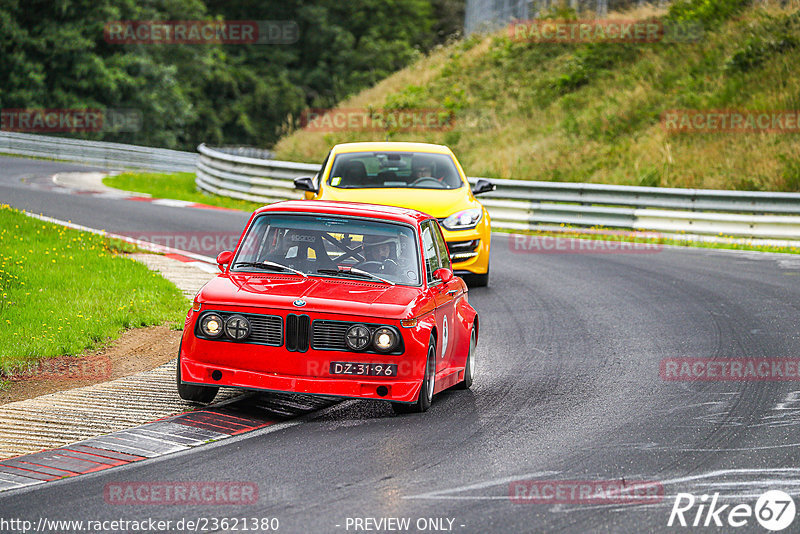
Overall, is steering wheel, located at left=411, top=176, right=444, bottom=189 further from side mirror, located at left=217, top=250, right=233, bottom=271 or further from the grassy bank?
the grassy bank

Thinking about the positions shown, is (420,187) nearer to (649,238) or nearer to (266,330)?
(266,330)

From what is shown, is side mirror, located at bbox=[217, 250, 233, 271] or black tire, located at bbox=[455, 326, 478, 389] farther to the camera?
black tire, located at bbox=[455, 326, 478, 389]

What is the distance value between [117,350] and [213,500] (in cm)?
458

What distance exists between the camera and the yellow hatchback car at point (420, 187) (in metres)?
14.1

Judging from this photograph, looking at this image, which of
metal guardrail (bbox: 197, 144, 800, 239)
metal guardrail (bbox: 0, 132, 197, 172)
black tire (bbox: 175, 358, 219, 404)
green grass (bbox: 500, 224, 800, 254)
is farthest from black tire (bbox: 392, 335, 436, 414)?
metal guardrail (bbox: 0, 132, 197, 172)

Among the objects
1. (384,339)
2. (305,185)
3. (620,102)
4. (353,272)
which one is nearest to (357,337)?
(384,339)

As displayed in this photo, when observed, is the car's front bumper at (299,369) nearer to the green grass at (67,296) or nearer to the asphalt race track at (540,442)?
the asphalt race track at (540,442)

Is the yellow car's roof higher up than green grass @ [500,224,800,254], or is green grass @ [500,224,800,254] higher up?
the yellow car's roof

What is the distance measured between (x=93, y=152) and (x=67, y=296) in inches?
1171

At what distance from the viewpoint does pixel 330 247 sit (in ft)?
28.6

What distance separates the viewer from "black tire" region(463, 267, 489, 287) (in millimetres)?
14578

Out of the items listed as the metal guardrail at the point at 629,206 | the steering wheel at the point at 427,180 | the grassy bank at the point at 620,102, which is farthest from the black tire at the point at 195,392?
the grassy bank at the point at 620,102

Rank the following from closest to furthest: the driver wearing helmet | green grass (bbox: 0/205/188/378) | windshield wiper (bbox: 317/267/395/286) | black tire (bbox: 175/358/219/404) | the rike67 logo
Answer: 1. the rike67 logo
2. black tire (bbox: 175/358/219/404)
3. windshield wiper (bbox: 317/267/395/286)
4. the driver wearing helmet
5. green grass (bbox: 0/205/188/378)

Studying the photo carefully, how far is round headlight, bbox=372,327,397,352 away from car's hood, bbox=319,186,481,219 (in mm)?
6393
